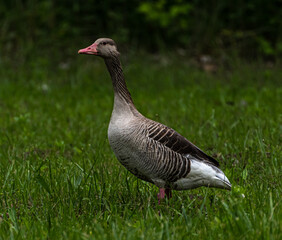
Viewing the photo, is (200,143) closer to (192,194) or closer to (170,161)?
(192,194)

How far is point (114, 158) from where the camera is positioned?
210 inches

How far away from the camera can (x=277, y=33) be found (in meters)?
12.1

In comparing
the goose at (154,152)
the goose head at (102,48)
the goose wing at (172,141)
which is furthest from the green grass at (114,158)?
the goose head at (102,48)

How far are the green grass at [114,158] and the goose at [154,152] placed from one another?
0.16m

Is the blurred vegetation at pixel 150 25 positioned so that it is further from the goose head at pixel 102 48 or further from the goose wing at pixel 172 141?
the goose wing at pixel 172 141

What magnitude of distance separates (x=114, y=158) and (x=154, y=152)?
4.88 ft

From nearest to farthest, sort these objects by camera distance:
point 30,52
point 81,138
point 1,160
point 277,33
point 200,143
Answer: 1. point 1,160
2. point 200,143
3. point 81,138
4. point 30,52
5. point 277,33

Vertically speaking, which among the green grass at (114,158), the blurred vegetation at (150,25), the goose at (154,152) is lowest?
the green grass at (114,158)

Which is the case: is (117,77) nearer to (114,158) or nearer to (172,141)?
(172,141)

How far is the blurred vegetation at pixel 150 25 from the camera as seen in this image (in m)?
11.6

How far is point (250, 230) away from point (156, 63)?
27.6 ft

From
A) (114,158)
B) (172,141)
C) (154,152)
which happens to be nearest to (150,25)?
(114,158)

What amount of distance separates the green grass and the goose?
6.4 inches

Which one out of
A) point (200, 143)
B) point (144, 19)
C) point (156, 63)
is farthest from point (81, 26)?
point (200, 143)
